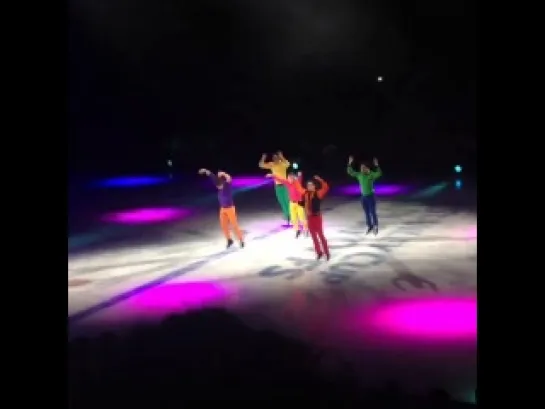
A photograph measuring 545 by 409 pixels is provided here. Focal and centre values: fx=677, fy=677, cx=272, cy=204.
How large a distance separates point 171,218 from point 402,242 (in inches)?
216

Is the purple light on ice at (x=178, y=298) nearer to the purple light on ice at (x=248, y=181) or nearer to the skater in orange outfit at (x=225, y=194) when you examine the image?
the skater in orange outfit at (x=225, y=194)

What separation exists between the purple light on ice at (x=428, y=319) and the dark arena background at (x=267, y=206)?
3 cm

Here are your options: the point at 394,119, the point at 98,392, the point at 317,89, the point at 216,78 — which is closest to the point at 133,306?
the point at 98,392

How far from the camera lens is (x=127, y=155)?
26281mm

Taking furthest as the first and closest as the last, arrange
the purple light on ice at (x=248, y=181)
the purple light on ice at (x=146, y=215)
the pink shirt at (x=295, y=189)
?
the purple light on ice at (x=248, y=181), the purple light on ice at (x=146, y=215), the pink shirt at (x=295, y=189)

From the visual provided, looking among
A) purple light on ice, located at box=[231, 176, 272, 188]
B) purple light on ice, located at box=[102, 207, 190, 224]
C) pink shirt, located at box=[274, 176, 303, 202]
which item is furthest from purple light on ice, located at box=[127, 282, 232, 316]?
purple light on ice, located at box=[231, 176, 272, 188]

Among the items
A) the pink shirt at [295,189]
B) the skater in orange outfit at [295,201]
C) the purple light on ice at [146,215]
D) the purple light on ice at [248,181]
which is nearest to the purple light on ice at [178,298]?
the skater in orange outfit at [295,201]

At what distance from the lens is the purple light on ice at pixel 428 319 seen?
244 inches

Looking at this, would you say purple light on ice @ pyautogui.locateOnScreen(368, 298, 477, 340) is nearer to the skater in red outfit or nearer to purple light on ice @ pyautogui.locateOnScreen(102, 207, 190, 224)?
the skater in red outfit

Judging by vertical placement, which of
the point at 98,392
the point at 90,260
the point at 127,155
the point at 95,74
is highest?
the point at 95,74

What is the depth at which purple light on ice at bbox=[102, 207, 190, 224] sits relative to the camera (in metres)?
14.0

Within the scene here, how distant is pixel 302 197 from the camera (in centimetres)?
969

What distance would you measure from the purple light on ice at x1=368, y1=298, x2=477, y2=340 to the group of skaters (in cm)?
214
